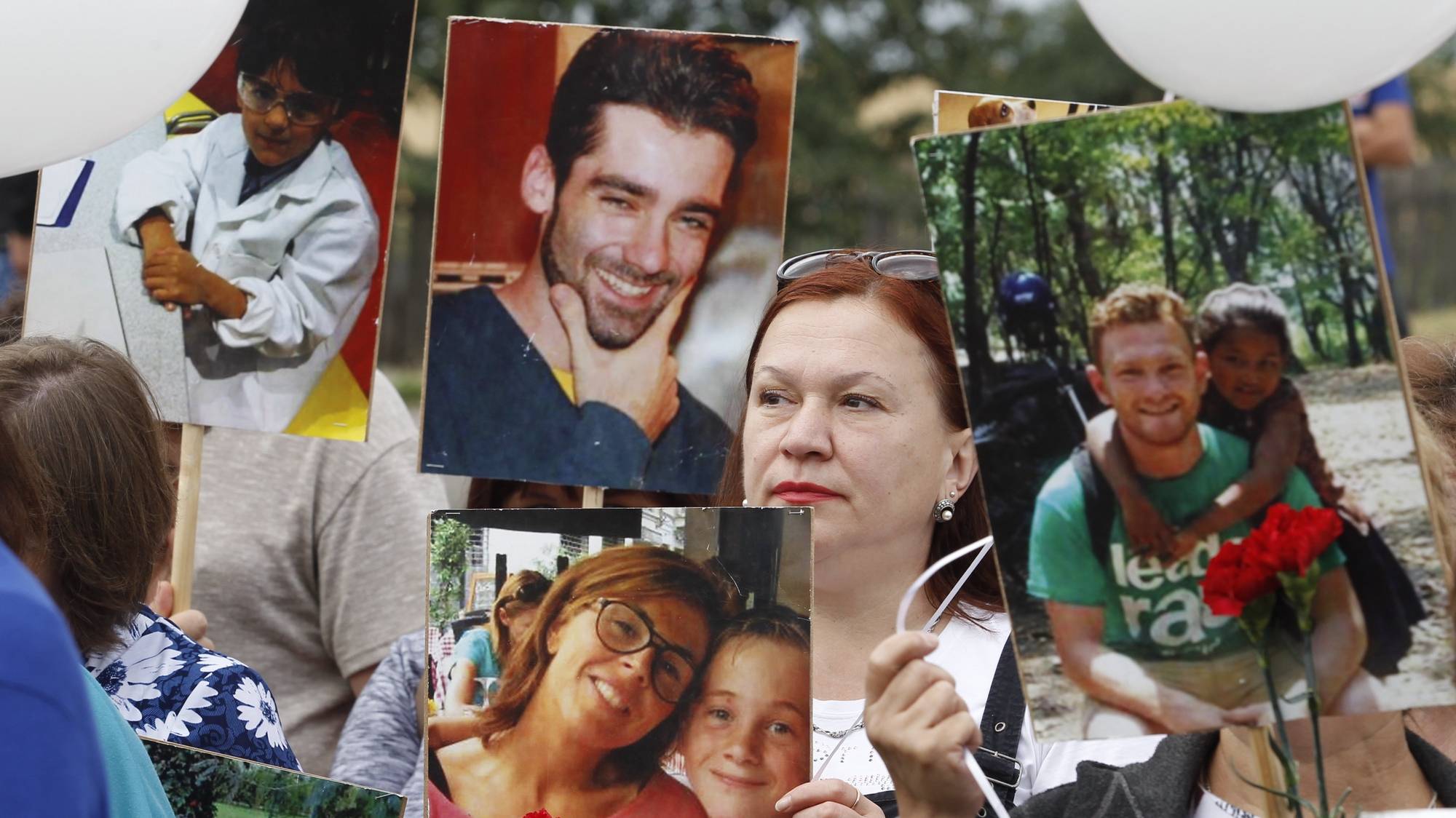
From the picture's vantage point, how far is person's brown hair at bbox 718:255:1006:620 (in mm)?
2223

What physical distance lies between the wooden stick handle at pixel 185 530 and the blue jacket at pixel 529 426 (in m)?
0.32

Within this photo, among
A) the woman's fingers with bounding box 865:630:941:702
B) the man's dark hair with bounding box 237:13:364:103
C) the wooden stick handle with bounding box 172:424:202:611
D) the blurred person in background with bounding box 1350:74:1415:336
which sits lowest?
the woman's fingers with bounding box 865:630:941:702

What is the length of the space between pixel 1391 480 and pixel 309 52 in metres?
1.65

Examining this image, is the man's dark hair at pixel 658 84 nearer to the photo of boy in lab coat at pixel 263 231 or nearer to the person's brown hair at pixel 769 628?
the photo of boy in lab coat at pixel 263 231

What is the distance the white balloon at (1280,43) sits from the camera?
137cm

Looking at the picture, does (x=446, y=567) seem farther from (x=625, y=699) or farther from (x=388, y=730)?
(x=388, y=730)

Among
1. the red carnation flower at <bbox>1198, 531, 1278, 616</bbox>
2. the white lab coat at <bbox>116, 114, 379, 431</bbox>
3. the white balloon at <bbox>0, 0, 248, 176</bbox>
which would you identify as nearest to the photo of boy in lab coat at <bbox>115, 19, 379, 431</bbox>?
the white lab coat at <bbox>116, 114, 379, 431</bbox>

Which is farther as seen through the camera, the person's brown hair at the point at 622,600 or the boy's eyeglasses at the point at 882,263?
the boy's eyeglasses at the point at 882,263

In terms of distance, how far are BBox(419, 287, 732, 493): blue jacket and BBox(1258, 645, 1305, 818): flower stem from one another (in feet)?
3.58

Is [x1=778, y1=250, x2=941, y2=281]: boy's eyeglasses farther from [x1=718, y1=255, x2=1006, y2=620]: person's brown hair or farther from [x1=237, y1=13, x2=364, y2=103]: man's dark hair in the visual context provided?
[x1=237, y1=13, x2=364, y2=103]: man's dark hair

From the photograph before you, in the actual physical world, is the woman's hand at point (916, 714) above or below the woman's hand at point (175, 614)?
below

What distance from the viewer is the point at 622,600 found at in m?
1.78

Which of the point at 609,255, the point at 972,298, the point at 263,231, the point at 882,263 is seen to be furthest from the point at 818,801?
the point at 263,231

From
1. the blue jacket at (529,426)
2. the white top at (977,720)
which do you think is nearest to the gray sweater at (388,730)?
the blue jacket at (529,426)
